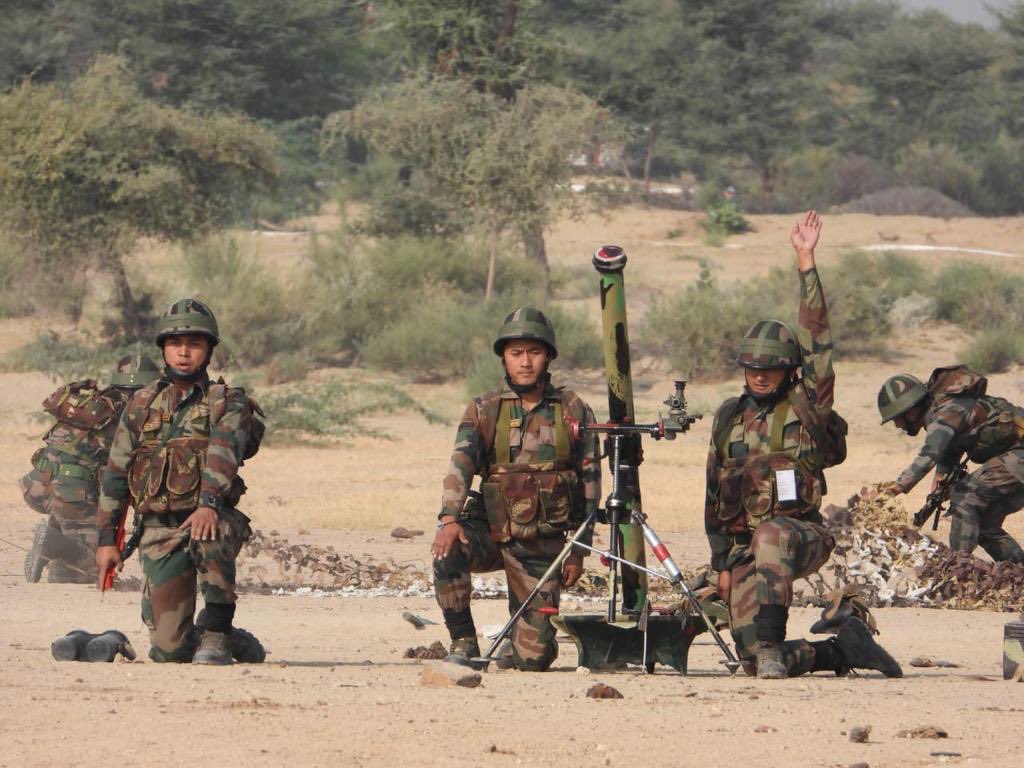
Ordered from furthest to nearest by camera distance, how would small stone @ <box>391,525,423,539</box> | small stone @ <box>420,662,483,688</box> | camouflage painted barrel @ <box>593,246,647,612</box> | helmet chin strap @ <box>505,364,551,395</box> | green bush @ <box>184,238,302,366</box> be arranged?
green bush @ <box>184,238,302,366</box>, small stone @ <box>391,525,423,539</box>, helmet chin strap @ <box>505,364,551,395</box>, camouflage painted barrel @ <box>593,246,647,612</box>, small stone @ <box>420,662,483,688</box>

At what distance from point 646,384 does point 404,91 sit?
7137 mm

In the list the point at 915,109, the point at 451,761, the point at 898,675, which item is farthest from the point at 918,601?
the point at 915,109

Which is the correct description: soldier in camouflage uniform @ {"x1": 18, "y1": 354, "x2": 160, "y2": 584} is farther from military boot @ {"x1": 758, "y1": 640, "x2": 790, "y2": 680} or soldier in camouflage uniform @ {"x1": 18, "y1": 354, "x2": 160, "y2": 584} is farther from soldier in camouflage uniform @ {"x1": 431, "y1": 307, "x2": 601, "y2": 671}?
military boot @ {"x1": 758, "y1": 640, "x2": 790, "y2": 680}

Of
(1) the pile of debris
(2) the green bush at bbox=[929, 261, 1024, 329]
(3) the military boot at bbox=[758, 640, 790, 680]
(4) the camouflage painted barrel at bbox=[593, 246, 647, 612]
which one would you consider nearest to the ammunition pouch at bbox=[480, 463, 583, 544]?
(4) the camouflage painted barrel at bbox=[593, 246, 647, 612]

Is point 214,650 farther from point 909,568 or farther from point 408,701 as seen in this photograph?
point 909,568

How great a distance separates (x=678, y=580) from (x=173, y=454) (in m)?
2.08

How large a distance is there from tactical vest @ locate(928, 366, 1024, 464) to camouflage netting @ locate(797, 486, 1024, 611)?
1.81 ft

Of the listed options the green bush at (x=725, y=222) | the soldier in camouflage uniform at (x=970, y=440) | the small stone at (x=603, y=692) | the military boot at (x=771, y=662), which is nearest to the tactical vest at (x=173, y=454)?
the small stone at (x=603, y=692)

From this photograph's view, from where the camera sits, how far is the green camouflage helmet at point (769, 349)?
7.61m

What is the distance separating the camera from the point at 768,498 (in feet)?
25.0

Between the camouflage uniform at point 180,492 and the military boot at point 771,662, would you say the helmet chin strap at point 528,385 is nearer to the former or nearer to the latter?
the camouflage uniform at point 180,492

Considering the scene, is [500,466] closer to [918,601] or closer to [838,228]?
[918,601]

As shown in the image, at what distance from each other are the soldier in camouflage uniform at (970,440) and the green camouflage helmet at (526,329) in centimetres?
279

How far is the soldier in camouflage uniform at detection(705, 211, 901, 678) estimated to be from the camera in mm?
7469
